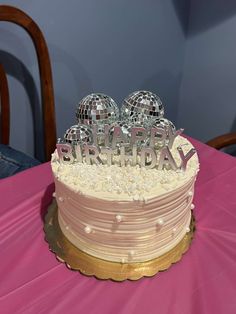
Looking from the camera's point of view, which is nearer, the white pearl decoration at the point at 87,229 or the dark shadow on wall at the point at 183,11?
the white pearl decoration at the point at 87,229

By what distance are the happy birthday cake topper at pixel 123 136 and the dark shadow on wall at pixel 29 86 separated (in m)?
0.71

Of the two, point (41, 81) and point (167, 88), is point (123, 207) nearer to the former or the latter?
point (41, 81)

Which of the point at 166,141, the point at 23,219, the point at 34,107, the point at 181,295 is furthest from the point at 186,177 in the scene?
the point at 34,107

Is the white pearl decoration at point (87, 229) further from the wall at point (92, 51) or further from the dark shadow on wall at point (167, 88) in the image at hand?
the dark shadow on wall at point (167, 88)

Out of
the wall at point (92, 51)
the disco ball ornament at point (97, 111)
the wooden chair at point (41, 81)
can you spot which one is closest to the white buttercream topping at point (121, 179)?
the disco ball ornament at point (97, 111)

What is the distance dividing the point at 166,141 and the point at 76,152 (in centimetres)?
20

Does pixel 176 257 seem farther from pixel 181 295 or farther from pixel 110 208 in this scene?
pixel 110 208

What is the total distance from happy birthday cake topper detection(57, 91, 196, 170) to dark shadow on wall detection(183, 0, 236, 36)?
3.61 ft

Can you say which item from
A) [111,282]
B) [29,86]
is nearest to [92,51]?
[29,86]

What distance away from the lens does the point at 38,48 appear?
1418 mm

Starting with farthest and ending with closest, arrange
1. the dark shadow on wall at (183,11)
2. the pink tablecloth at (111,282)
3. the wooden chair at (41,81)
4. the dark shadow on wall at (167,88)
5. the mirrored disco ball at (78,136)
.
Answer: the dark shadow on wall at (167,88) < the dark shadow on wall at (183,11) < the wooden chair at (41,81) < the mirrored disco ball at (78,136) < the pink tablecloth at (111,282)

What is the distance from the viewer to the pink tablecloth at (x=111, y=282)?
0.75 meters

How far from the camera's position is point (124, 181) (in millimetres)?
809

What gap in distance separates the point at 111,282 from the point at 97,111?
360 mm
